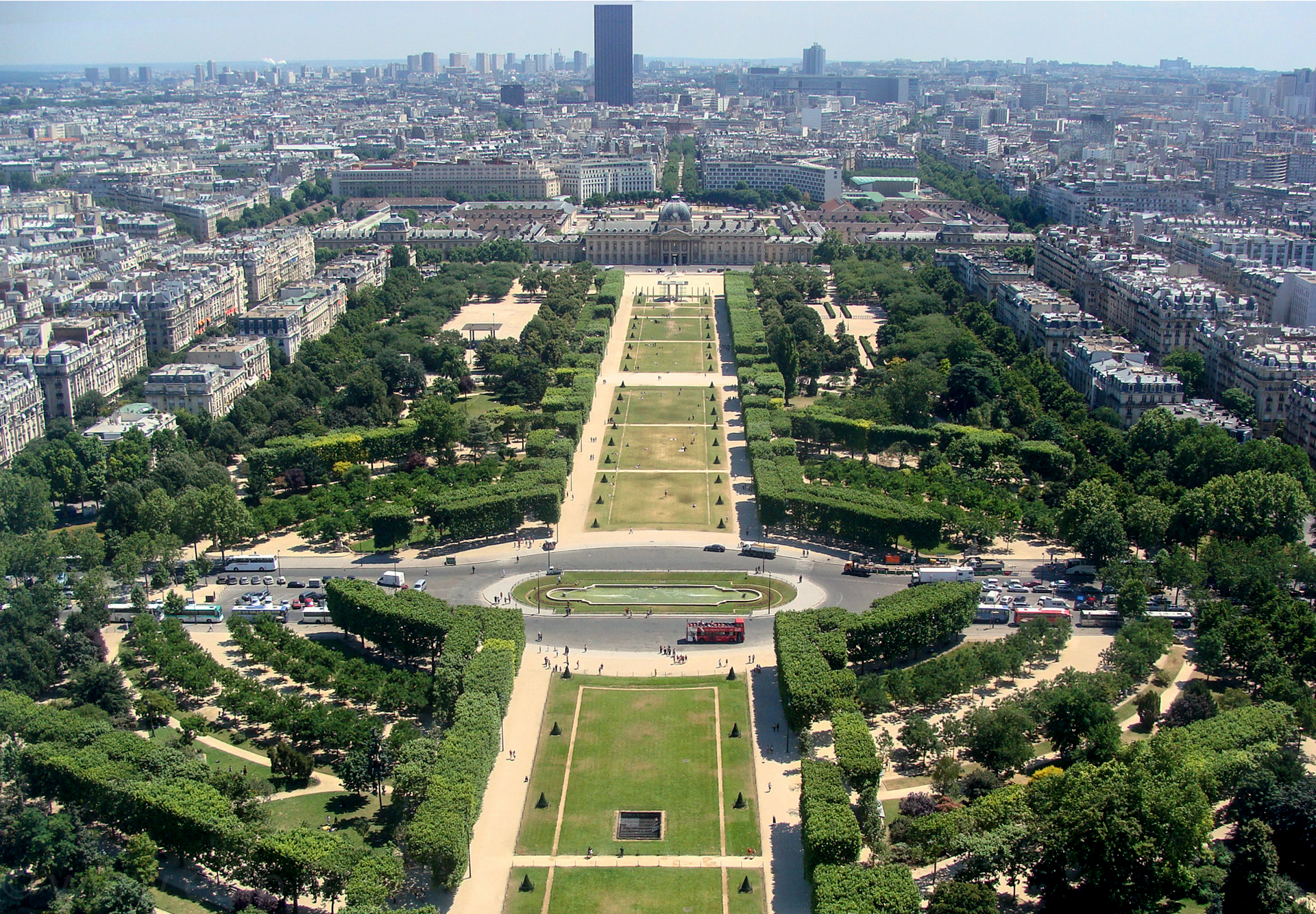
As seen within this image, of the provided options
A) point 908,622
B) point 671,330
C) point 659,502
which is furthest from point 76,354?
point 908,622

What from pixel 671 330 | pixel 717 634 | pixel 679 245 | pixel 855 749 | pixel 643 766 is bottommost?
pixel 643 766

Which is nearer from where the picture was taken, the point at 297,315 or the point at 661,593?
the point at 661,593

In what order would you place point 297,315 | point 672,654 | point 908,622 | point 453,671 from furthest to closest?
point 297,315 < point 672,654 < point 908,622 < point 453,671

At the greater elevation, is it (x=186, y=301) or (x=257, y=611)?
(x=186, y=301)

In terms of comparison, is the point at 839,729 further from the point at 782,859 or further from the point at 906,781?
the point at 782,859

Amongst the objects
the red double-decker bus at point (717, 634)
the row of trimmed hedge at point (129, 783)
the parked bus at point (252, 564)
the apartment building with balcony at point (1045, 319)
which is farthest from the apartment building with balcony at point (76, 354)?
the apartment building with balcony at point (1045, 319)

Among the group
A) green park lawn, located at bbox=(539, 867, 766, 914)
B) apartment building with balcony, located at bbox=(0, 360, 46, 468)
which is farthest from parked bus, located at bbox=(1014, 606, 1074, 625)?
apartment building with balcony, located at bbox=(0, 360, 46, 468)

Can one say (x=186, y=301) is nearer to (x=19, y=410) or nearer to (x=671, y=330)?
(x=19, y=410)

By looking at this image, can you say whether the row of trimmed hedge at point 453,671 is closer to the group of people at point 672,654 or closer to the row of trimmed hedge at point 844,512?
the group of people at point 672,654
